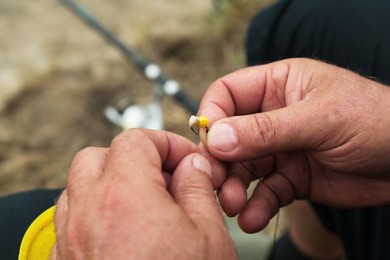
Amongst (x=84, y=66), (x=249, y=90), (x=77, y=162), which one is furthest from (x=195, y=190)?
(x=84, y=66)

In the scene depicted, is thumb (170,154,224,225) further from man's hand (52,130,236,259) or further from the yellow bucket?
the yellow bucket

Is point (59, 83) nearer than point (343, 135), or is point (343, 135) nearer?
point (343, 135)

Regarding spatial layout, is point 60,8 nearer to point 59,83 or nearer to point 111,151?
point 59,83

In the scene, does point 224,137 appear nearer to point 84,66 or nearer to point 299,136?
point 299,136

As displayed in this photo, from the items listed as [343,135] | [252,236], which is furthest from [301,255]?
[343,135]

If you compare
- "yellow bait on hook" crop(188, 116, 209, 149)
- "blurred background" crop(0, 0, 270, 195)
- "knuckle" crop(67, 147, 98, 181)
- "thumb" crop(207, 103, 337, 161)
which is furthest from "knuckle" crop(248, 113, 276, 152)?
"blurred background" crop(0, 0, 270, 195)
